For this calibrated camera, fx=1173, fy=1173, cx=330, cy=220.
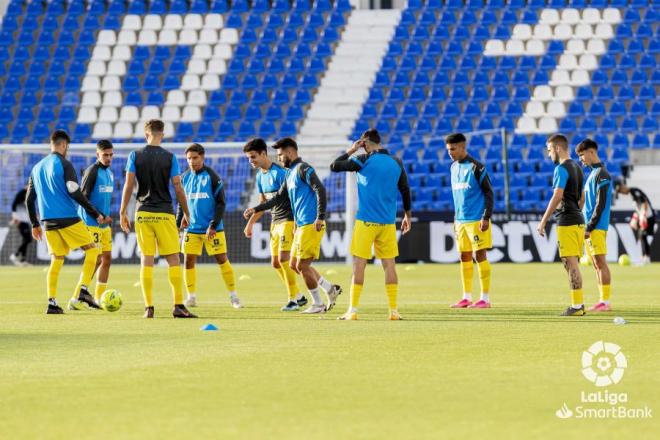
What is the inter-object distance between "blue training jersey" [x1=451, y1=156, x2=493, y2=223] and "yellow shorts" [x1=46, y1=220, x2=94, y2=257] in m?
4.28

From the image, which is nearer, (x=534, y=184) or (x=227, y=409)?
(x=227, y=409)

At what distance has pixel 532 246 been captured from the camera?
87.2ft

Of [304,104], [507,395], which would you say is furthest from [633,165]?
[507,395]

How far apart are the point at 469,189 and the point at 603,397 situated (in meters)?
7.83

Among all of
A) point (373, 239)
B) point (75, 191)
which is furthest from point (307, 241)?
point (75, 191)

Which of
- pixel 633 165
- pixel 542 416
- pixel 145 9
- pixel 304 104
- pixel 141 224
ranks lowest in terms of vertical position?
pixel 542 416

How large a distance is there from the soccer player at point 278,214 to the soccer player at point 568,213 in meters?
2.94

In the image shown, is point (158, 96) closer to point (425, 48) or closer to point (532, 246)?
point (425, 48)

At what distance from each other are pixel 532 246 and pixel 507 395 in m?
20.6

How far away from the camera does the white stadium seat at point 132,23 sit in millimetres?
35625

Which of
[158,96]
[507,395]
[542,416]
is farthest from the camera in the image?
[158,96]

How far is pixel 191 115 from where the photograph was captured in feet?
108

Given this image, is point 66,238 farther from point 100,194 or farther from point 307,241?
point 307,241

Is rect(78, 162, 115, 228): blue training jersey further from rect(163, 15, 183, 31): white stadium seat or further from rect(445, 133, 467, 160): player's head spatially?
rect(163, 15, 183, 31): white stadium seat
